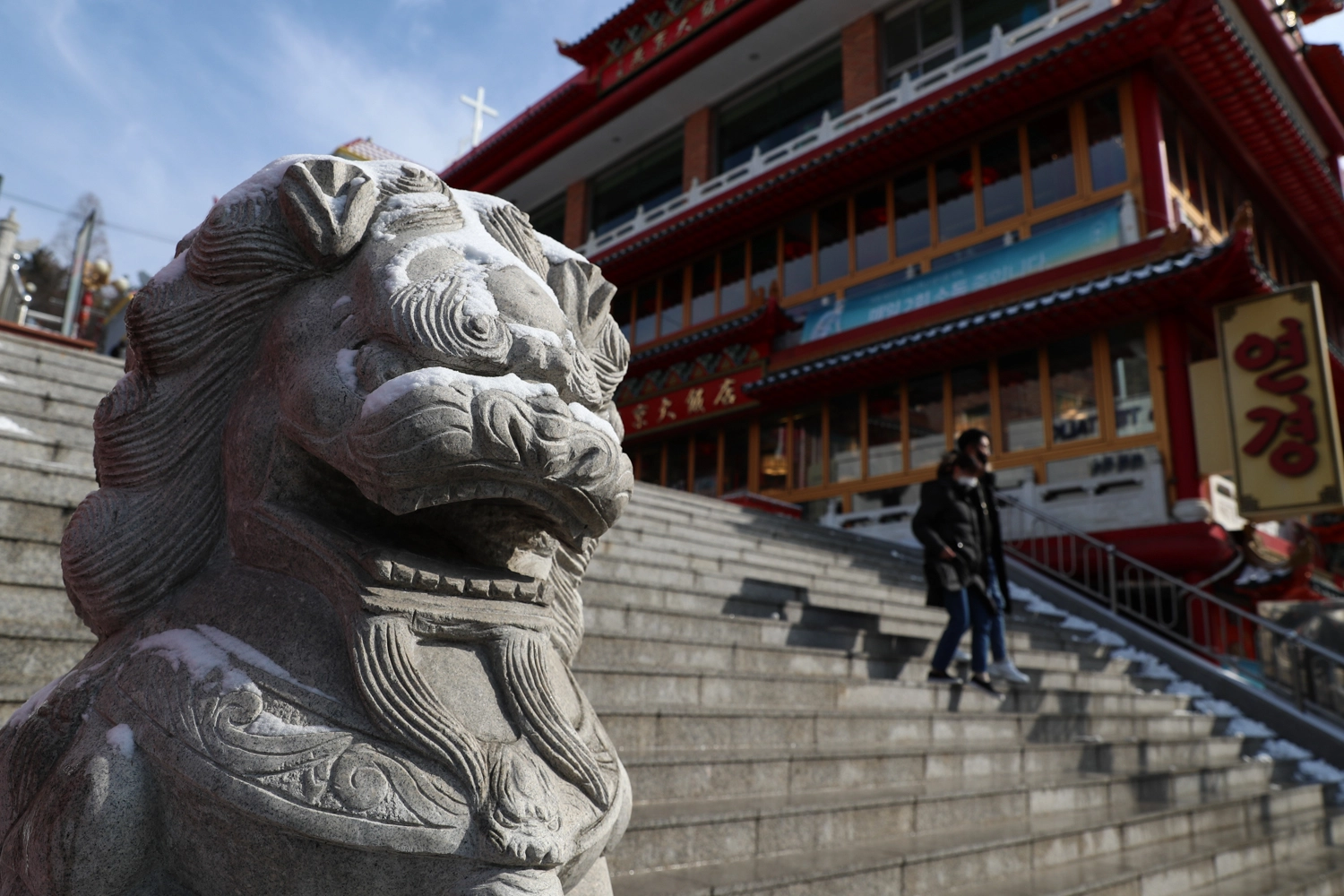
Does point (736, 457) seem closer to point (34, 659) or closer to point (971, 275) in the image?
point (971, 275)

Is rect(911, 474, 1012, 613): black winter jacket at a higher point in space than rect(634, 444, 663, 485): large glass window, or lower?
lower

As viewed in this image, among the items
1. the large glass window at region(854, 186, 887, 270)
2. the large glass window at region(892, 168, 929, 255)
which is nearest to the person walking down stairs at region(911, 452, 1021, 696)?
the large glass window at region(892, 168, 929, 255)

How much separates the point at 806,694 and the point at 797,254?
1142 centimetres

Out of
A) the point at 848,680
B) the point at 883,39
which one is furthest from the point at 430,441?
the point at 883,39

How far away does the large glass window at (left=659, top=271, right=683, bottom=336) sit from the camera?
645 inches

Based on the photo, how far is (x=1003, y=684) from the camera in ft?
18.6

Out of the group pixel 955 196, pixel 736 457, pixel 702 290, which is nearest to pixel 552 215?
pixel 702 290

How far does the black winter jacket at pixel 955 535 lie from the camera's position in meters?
5.44

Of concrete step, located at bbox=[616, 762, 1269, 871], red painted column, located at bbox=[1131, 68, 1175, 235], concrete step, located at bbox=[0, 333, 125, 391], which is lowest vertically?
concrete step, located at bbox=[616, 762, 1269, 871]

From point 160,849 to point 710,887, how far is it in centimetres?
180

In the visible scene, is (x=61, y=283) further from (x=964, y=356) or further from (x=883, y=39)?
(x=964, y=356)

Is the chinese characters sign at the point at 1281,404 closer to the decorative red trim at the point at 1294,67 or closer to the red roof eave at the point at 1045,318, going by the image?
the red roof eave at the point at 1045,318

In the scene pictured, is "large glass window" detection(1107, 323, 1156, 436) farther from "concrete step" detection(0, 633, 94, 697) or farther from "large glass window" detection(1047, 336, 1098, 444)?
"concrete step" detection(0, 633, 94, 697)

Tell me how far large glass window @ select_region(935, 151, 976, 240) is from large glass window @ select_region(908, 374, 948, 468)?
7.30ft
